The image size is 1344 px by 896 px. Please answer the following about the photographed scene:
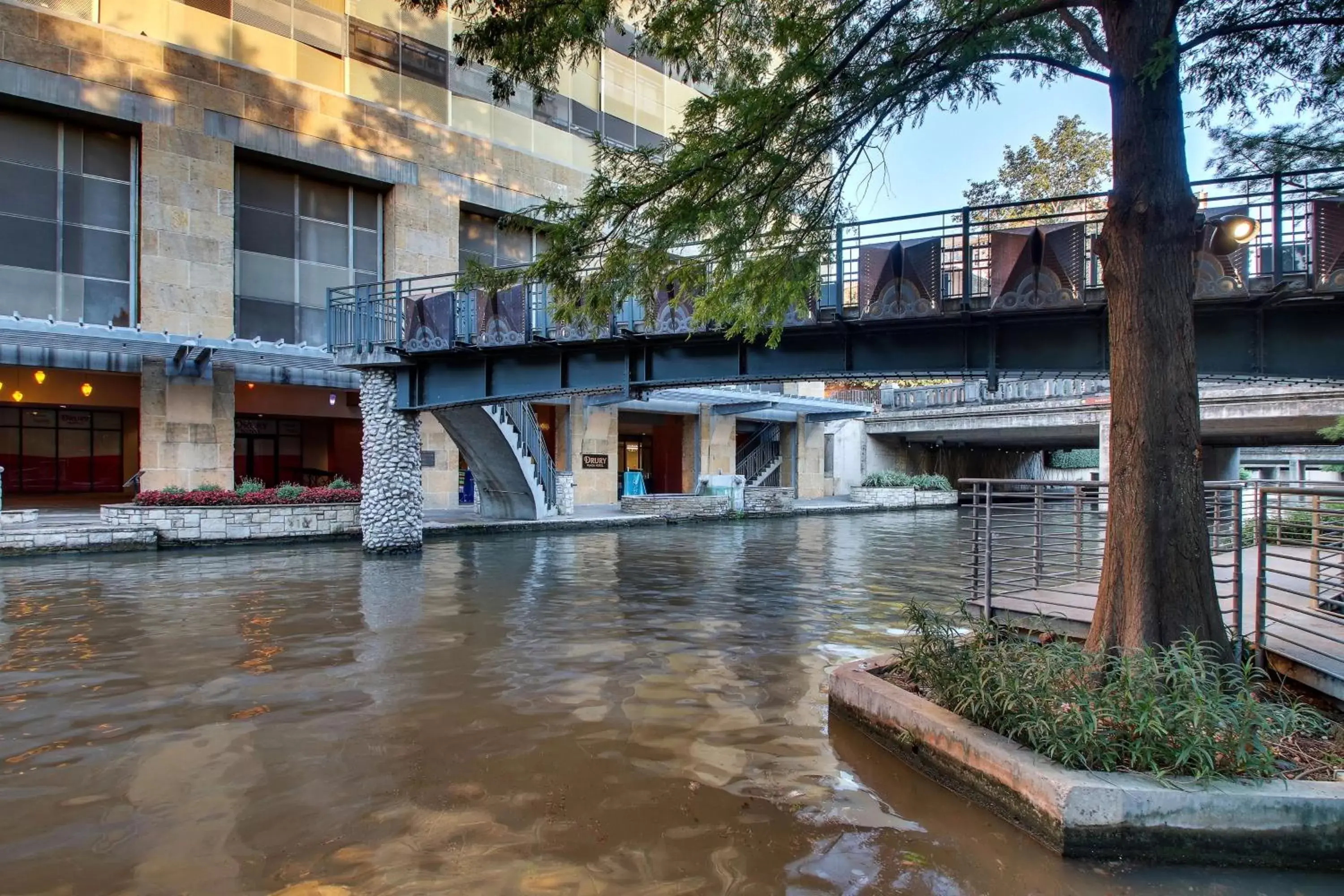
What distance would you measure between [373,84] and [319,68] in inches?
66.8

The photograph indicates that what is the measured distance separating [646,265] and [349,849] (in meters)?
6.02

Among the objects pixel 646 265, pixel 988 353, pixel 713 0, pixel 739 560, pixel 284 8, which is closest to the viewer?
pixel 713 0

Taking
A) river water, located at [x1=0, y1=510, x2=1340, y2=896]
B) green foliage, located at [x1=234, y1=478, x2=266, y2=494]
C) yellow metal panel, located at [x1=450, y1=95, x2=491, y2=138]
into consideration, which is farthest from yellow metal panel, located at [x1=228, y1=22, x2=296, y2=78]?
river water, located at [x1=0, y1=510, x2=1340, y2=896]

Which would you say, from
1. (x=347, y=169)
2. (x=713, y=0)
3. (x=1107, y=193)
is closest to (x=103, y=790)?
(x=713, y=0)

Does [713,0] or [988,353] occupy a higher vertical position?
[713,0]

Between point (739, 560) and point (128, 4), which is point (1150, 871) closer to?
point (739, 560)

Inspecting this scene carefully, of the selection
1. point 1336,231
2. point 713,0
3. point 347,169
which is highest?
point 347,169

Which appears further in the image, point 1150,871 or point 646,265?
point 646,265

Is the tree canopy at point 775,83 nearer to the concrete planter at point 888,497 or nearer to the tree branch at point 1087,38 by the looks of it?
the tree branch at point 1087,38

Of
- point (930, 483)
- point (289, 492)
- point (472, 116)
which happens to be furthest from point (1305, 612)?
point (930, 483)

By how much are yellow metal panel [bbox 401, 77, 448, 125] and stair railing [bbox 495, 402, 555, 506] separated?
10.7m

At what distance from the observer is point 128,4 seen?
68.6 feet

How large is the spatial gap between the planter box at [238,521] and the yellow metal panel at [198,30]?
1308cm

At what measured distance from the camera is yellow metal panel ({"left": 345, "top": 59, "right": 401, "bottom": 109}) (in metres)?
25.0
